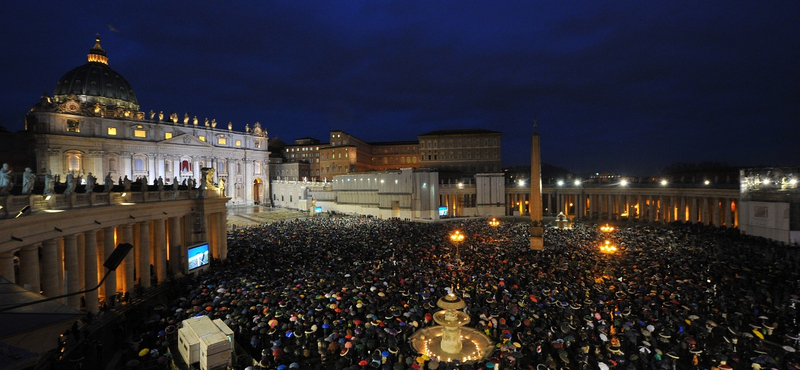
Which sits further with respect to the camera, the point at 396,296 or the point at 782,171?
the point at 782,171

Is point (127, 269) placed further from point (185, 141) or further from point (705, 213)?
point (185, 141)

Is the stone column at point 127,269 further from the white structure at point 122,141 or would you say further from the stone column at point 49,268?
the white structure at point 122,141

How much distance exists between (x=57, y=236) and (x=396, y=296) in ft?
45.4

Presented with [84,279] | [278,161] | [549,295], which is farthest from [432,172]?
[278,161]

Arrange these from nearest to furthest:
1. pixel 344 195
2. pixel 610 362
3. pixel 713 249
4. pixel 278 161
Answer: pixel 610 362, pixel 713 249, pixel 344 195, pixel 278 161

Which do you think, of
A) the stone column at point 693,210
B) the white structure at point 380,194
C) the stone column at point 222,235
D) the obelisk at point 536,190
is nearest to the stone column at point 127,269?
the stone column at point 222,235

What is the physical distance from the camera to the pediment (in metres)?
76.4

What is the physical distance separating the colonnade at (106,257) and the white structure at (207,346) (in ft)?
20.1

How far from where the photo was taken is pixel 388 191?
201ft

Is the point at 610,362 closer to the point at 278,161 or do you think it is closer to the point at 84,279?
the point at 84,279

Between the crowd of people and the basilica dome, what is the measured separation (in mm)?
74524

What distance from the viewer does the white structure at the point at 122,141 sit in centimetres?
6328

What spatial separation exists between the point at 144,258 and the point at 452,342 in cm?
1764

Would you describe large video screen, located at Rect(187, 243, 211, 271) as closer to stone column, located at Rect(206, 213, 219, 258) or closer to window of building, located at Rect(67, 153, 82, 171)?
stone column, located at Rect(206, 213, 219, 258)
